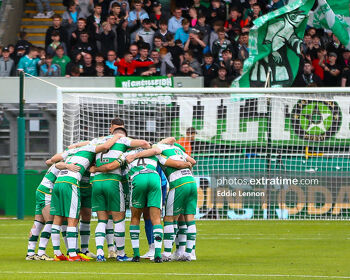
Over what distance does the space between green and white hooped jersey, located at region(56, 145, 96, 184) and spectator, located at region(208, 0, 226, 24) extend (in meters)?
12.4

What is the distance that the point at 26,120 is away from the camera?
68.5ft

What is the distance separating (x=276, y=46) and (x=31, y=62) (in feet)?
20.7

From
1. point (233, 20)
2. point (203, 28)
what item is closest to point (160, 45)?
point (203, 28)

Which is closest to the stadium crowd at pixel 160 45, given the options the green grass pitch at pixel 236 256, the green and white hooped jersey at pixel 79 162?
the green grass pitch at pixel 236 256

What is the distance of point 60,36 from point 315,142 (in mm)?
7941

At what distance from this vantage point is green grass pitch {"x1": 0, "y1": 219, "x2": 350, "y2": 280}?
10.7 meters

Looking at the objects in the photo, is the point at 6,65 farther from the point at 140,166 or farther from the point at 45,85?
the point at 140,166

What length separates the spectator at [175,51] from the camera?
2325 cm

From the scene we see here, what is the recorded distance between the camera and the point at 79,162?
504 inches

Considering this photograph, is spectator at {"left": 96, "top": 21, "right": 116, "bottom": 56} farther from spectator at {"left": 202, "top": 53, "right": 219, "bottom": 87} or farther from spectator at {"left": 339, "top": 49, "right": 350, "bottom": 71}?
spectator at {"left": 339, "top": 49, "right": 350, "bottom": 71}

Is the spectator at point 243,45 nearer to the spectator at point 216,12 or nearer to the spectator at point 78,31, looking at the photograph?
the spectator at point 216,12

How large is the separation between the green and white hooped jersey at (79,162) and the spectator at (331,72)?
37.4 ft

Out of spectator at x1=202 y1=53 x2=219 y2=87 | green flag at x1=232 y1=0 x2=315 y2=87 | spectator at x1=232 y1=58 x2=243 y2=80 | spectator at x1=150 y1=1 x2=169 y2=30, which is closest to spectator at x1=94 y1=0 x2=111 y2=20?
spectator at x1=150 y1=1 x2=169 y2=30

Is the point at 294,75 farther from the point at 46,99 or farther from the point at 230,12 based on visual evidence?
the point at 46,99
